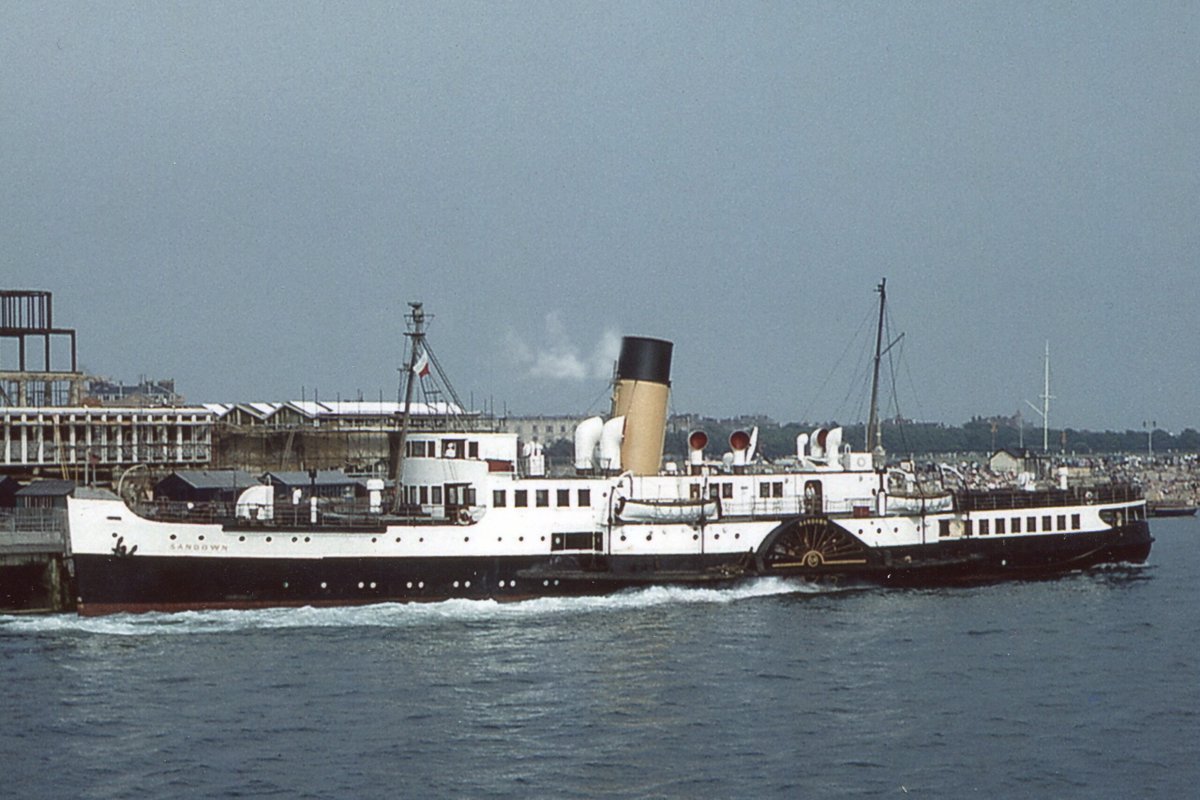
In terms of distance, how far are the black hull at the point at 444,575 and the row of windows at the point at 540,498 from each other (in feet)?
4.90

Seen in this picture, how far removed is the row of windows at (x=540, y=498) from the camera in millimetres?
42147

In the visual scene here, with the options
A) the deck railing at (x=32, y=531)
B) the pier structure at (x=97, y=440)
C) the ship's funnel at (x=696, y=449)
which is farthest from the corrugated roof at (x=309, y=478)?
the ship's funnel at (x=696, y=449)

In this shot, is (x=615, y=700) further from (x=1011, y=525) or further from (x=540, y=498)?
(x=1011, y=525)

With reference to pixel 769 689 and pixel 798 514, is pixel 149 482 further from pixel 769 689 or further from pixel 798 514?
pixel 769 689

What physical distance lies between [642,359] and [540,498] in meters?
5.94

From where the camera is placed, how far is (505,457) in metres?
43.4

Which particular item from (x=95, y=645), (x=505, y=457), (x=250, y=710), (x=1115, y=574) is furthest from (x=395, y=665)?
(x=1115, y=574)

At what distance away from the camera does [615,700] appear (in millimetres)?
30859

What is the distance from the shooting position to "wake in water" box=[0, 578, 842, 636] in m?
38.2

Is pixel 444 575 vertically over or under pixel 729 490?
under

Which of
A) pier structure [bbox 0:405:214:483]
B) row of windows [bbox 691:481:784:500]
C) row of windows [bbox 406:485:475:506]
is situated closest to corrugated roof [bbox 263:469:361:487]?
pier structure [bbox 0:405:214:483]

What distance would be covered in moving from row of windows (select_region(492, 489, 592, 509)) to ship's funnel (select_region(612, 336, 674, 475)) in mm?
3072

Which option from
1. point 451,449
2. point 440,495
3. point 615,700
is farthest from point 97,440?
point 615,700

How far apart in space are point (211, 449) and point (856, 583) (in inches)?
1269
